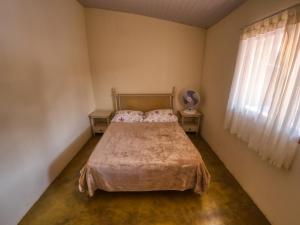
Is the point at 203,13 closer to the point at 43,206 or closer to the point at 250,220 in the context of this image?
the point at 250,220

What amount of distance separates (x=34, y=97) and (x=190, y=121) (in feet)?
10.3

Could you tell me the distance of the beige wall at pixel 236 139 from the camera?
146 cm

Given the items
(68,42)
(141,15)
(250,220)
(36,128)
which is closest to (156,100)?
(141,15)

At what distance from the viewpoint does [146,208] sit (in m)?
1.83

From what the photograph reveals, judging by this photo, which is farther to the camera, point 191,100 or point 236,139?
point 191,100

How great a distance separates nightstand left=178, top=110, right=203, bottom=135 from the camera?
3.57 metres

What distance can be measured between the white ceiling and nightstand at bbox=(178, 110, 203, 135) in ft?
6.19

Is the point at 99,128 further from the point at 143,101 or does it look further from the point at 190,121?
the point at 190,121

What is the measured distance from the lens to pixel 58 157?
236 centimetres

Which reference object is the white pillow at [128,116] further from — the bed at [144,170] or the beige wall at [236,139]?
the beige wall at [236,139]

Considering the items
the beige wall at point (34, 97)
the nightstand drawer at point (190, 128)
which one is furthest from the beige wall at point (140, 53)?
the nightstand drawer at point (190, 128)

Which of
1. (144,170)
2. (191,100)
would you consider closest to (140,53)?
(191,100)

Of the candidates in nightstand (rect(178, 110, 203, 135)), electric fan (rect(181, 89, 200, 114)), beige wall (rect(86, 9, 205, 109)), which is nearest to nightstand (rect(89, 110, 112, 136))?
beige wall (rect(86, 9, 205, 109))

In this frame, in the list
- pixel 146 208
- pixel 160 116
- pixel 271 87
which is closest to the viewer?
pixel 271 87
